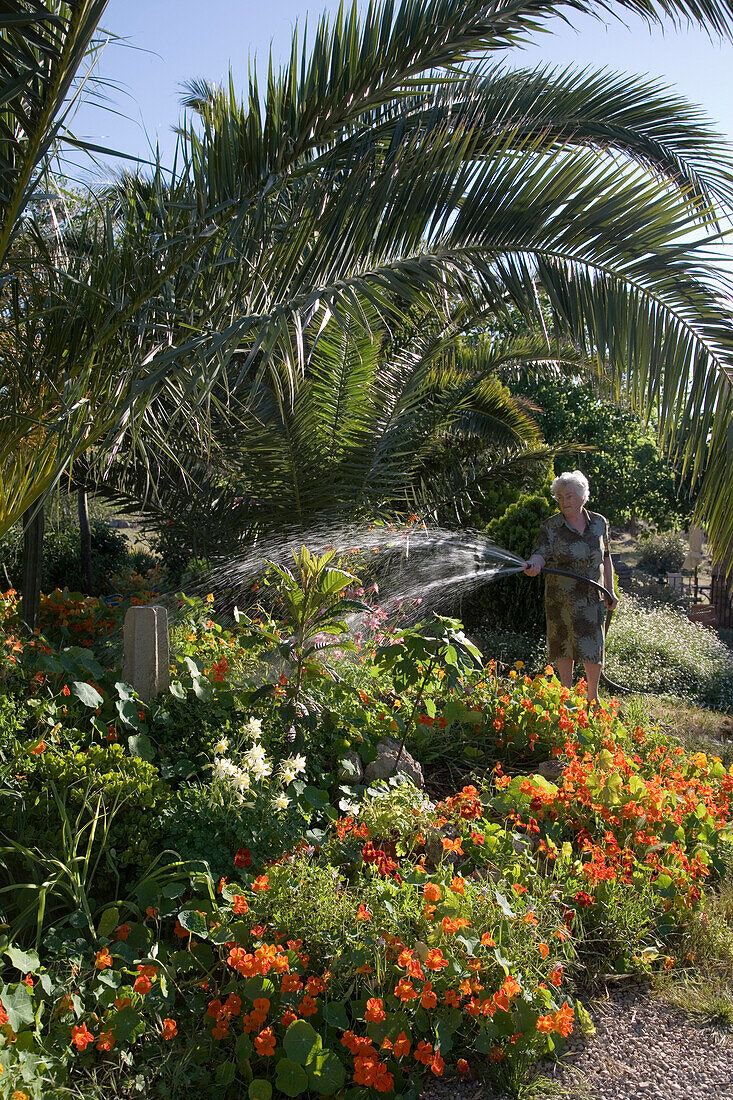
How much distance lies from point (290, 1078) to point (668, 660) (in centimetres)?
606

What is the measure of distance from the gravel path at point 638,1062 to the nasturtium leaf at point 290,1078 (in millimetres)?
387

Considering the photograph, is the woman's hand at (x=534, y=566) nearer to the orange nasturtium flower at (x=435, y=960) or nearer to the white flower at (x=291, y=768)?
the white flower at (x=291, y=768)

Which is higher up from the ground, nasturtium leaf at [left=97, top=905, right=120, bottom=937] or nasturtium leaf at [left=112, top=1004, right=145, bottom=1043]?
nasturtium leaf at [left=97, top=905, right=120, bottom=937]

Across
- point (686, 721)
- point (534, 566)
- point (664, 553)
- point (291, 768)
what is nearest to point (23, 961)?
point (291, 768)

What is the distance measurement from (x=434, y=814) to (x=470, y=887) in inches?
17.5

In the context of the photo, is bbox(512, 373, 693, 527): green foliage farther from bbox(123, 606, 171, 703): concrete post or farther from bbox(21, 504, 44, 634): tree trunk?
bbox(123, 606, 171, 703): concrete post

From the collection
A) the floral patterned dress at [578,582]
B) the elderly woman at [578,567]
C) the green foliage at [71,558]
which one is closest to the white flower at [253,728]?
the elderly woman at [578,567]

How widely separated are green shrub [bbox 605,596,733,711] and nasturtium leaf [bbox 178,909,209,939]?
503 cm

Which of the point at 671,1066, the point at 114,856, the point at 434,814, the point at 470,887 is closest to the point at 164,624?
the point at 114,856

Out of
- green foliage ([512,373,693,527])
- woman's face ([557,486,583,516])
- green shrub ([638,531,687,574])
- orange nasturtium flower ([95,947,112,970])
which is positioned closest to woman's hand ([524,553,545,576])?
woman's face ([557,486,583,516])

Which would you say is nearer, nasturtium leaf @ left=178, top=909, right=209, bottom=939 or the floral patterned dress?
nasturtium leaf @ left=178, top=909, right=209, bottom=939

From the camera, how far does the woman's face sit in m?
4.82

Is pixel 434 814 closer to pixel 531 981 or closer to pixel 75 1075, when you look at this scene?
pixel 531 981

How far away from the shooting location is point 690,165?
4723mm
